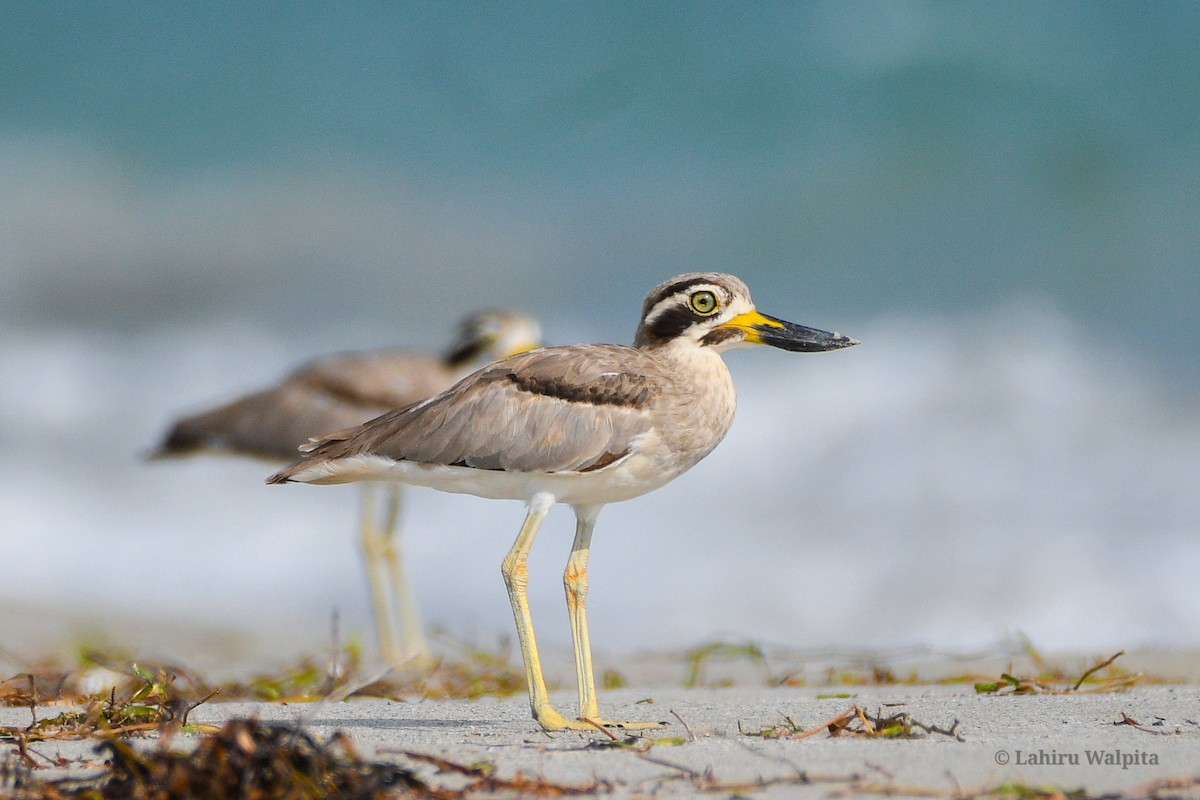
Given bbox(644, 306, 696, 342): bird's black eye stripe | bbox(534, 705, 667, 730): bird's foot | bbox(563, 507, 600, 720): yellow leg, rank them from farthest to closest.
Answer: bbox(644, 306, 696, 342): bird's black eye stripe, bbox(563, 507, 600, 720): yellow leg, bbox(534, 705, 667, 730): bird's foot

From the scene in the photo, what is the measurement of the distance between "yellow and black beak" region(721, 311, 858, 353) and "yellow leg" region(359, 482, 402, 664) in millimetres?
5662

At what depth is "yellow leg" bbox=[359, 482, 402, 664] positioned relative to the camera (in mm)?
10102

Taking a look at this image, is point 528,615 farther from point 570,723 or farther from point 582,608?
point 570,723

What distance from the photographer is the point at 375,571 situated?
10.5 meters

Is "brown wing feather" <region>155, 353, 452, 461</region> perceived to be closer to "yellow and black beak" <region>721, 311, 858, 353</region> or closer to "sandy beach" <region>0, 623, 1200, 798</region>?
"sandy beach" <region>0, 623, 1200, 798</region>

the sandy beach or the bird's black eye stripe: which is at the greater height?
the bird's black eye stripe

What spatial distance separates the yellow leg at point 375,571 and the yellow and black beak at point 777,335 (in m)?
5.66

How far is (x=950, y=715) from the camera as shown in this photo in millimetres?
4387

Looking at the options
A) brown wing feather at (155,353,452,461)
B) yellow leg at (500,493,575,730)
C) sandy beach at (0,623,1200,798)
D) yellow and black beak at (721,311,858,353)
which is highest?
brown wing feather at (155,353,452,461)

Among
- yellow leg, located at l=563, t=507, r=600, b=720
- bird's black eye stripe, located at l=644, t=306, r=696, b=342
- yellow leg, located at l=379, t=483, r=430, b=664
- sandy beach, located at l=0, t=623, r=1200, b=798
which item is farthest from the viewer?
yellow leg, located at l=379, t=483, r=430, b=664

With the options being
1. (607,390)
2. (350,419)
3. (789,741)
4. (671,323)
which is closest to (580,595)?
(607,390)

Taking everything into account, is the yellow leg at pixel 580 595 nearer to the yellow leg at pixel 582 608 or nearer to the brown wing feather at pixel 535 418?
the yellow leg at pixel 582 608

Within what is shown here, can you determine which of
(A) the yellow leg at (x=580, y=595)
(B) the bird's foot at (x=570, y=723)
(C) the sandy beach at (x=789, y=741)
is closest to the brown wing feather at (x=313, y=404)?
(C) the sandy beach at (x=789, y=741)

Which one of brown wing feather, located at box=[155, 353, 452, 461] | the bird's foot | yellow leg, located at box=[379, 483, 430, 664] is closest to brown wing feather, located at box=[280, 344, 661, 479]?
the bird's foot
